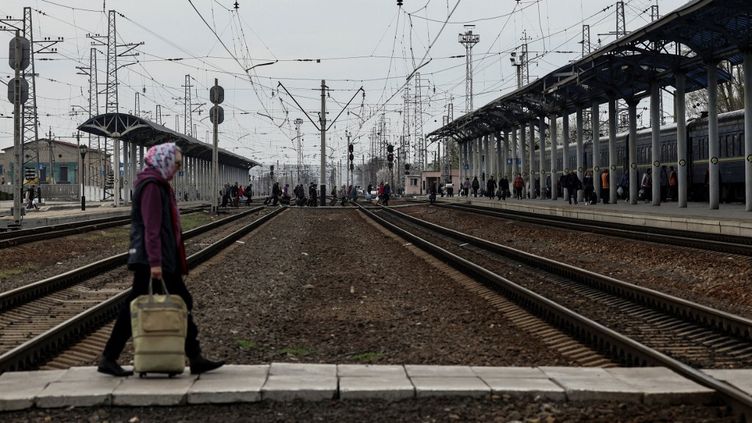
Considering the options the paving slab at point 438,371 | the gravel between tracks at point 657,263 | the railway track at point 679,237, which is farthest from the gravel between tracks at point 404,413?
the railway track at point 679,237

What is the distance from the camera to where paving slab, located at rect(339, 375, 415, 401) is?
5121 mm

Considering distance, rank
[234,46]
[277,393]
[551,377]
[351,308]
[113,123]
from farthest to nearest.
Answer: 1. [113,123]
2. [234,46]
3. [351,308]
4. [551,377]
5. [277,393]

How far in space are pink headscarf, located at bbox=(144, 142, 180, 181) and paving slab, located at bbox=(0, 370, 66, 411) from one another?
5.30 ft

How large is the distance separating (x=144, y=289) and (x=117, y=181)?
1703 inches

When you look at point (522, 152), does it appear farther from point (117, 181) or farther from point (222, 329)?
point (222, 329)

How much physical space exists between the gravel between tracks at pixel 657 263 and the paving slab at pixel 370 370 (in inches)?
196

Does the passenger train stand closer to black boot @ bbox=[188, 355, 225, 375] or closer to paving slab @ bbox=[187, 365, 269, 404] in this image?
paving slab @ bbox=[187, 365, 269, 404]

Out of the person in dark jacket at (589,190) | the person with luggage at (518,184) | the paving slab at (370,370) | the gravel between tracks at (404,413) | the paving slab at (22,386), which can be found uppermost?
the person with luggage at (518,184)

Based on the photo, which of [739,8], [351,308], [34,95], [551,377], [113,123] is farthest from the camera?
[34,95]

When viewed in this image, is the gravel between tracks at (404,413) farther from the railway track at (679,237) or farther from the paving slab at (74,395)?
the railway track at (679,237)

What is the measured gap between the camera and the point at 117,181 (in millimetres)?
46594

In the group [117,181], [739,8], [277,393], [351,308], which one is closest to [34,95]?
[117,181]

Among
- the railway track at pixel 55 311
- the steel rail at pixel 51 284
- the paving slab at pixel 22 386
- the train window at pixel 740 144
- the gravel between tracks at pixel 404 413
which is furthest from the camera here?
the train window at pixel 740 144

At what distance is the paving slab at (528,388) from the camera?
5.12m
